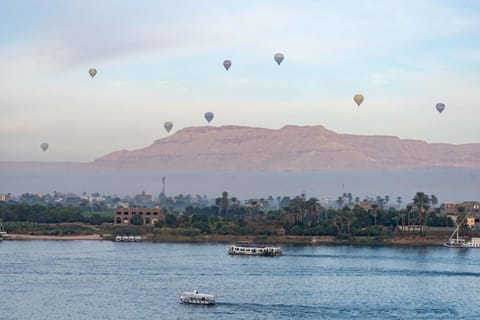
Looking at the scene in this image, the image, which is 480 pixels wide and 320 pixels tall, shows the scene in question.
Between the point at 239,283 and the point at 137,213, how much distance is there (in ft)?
249

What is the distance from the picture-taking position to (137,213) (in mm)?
156250

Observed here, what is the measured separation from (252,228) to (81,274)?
49.0 meters

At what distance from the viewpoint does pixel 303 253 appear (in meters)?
112

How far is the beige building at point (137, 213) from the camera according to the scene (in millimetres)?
155375

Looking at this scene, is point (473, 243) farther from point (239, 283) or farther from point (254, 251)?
point (239, 283)

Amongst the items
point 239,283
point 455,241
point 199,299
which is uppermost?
point 455,241

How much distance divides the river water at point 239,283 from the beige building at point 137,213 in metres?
37.0

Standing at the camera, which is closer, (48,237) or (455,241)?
(455,241)

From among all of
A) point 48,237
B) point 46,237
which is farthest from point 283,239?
point 46,237

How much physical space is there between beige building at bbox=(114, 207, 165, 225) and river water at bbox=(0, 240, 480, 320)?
37.0 meters

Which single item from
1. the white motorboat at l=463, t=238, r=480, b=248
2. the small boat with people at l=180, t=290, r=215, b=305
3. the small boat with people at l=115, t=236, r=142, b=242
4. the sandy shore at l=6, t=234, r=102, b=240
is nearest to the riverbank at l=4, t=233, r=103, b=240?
the sandy shore at l=6, t=234, r=102, b=240

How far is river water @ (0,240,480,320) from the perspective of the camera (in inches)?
2685

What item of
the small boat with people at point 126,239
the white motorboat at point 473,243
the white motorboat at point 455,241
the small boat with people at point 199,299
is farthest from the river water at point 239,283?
the small boat with people at point 126,239

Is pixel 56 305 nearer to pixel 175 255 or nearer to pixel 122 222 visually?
pixel 175 255
